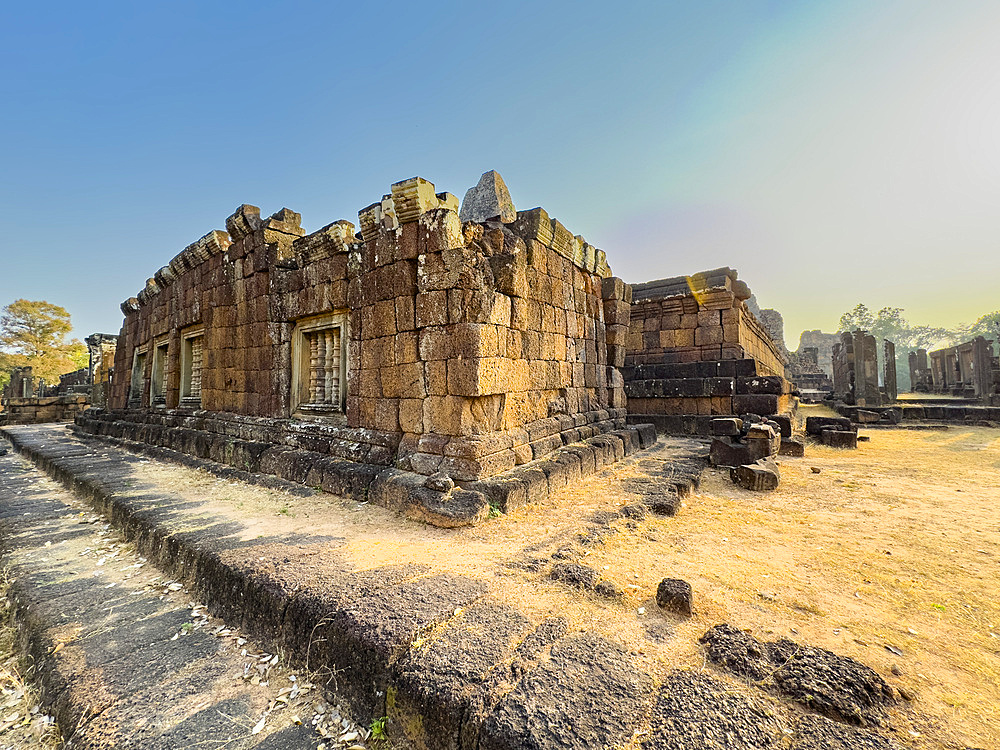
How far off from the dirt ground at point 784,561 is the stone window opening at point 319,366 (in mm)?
1352

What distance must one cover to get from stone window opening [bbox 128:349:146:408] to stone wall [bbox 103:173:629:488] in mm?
3669

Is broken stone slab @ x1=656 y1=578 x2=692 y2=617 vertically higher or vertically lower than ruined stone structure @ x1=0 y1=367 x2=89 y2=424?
lower

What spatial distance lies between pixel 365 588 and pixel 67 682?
1348 millimetres

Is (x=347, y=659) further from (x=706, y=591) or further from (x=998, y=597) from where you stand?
(x=998, y=597)

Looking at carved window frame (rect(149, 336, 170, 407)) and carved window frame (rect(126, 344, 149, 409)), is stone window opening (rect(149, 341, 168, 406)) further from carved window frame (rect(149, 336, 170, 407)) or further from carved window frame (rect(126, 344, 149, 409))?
carved window frame (rect(126, 344, 149, 409))

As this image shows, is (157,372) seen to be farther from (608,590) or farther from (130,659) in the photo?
(608,590)

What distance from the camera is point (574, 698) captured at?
1447 mm

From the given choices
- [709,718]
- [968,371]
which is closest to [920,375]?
[968,371]

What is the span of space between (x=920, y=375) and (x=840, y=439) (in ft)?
83.5

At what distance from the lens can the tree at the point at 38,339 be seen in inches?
1218

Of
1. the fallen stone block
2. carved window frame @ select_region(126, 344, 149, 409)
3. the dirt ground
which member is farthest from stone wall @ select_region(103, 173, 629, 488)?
carved window frame @ select_region(126, 344, 149, 409)

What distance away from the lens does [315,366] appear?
5906 millimetres

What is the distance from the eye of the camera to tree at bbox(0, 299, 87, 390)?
102 feet

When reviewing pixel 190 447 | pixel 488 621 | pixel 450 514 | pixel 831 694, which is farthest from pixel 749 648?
pixel 190 447
